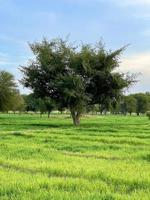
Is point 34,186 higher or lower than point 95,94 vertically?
lower

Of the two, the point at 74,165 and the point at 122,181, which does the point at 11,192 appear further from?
the point at 74,165

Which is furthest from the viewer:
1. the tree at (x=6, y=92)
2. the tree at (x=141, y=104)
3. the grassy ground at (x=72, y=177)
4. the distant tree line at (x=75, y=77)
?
the tree at (x=141, y=104)

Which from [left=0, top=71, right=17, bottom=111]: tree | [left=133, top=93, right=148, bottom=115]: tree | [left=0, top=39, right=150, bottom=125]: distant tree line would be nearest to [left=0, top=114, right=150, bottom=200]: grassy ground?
[left=0, top=39, right=150, bottom=125]: distant tree line

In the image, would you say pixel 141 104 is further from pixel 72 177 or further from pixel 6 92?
pixel 72 177

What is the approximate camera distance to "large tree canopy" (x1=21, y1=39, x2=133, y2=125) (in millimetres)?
45969

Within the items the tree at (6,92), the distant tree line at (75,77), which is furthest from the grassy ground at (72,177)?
the tree at (6,92)

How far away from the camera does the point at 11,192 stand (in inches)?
368

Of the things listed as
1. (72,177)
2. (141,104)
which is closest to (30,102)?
(72,177)

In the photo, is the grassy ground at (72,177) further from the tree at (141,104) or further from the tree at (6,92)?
the tree at (141,104)

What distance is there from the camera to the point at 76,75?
45625 millimetres

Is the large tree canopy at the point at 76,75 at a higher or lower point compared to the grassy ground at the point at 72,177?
higher

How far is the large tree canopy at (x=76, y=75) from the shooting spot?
4597 cm

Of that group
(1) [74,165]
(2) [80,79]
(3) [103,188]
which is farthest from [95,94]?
(3) [103,188]

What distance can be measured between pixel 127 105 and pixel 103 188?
14240 cm
